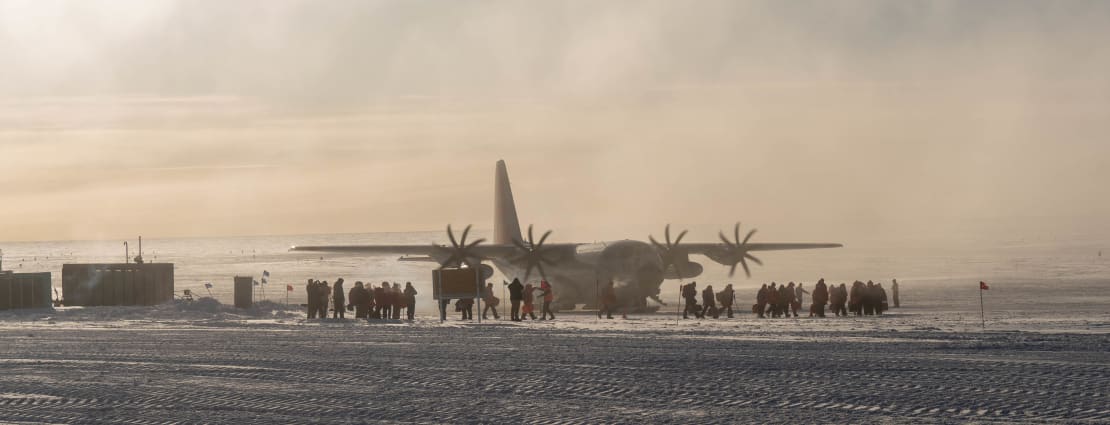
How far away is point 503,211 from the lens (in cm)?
5000

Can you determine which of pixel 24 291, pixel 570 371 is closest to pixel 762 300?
pixel 570 371

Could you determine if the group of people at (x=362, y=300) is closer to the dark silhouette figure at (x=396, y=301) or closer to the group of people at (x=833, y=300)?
the dark silhouette figure at (x=396, y=301)

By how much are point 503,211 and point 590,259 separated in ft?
35.9

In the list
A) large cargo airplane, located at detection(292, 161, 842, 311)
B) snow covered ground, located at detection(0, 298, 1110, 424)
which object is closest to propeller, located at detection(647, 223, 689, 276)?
large cargo airplane, located at detection(292, 161, 842, 311)

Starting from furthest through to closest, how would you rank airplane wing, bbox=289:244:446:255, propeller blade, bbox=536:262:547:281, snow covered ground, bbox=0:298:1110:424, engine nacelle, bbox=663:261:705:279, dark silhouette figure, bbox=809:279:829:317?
airplane wing, bbox=289:244:446:255 < engine nacelle, bbox=663:261:705:279 < propeller blade, bbox=536:262:547:281 < dark silhouette figure, bbox=809:279:829:317 < snow covered ground, bbox=0:298:1110:424

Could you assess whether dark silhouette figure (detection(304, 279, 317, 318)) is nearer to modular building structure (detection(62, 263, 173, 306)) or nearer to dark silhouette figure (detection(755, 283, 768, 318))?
modular building structure (detection(62, 263, 173, 306))

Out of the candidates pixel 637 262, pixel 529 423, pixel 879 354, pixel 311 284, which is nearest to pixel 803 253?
pixel 637 262

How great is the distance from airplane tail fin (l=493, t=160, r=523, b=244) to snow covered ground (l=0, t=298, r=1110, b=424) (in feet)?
74.3

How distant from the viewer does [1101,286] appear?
46.9m

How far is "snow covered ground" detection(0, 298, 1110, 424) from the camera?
11969 millimetres

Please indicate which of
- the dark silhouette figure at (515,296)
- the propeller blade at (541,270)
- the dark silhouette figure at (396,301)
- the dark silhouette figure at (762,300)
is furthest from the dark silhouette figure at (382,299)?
the dark silhouette figure at (762,300)

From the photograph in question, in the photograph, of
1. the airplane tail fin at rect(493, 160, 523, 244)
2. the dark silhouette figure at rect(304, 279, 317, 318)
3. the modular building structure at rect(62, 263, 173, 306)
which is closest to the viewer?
the dark silhouette figure at rect(304, 279, 317, 318)

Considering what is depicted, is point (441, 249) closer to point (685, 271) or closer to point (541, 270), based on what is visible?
point (541, 270)

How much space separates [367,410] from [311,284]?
2138 cm
